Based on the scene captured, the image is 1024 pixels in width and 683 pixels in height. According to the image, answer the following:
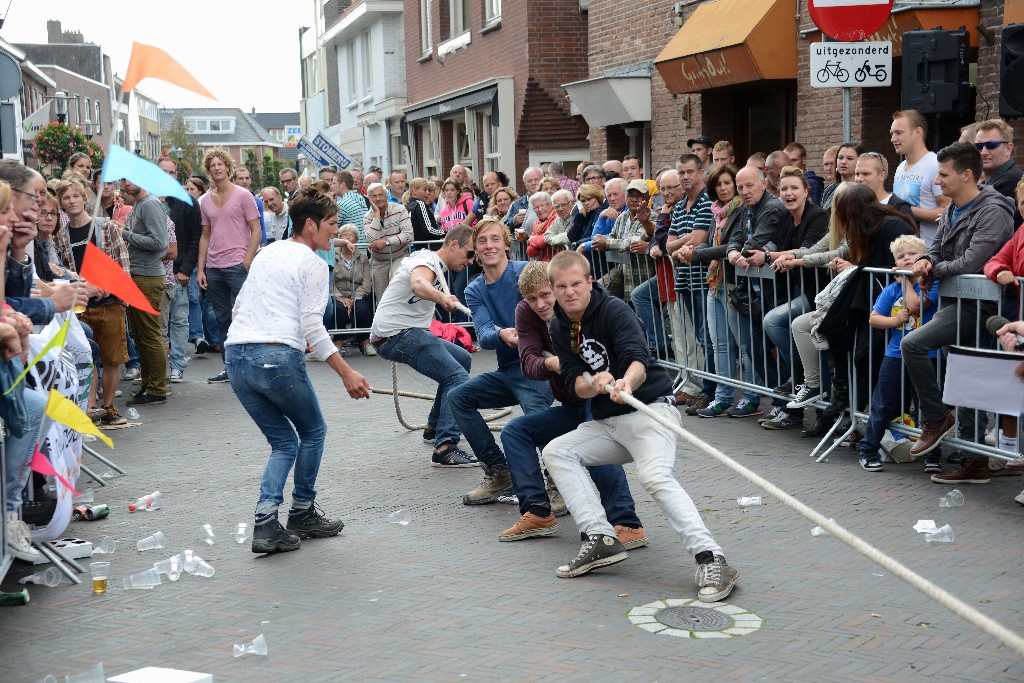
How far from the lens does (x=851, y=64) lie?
361 inches

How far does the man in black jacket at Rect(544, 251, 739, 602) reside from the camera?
18.2 feet

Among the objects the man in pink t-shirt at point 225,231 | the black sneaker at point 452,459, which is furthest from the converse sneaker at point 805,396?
the man in pink t-shirt at point 225,231

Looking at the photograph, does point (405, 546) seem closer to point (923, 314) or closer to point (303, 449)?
point (303, 449)

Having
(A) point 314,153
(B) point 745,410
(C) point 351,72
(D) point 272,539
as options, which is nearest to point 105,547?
(D) point 272,539

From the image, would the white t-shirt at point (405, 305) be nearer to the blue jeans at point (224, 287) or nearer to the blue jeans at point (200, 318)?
the blue jeans at point (224, 287)

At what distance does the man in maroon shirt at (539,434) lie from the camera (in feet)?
20.2

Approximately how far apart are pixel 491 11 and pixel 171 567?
21734 millimetres

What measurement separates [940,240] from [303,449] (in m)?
3.94

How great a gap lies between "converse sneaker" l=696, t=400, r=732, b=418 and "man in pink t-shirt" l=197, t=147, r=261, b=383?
5089 millimetres

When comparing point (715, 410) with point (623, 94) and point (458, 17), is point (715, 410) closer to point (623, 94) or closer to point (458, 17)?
point (623, 94)

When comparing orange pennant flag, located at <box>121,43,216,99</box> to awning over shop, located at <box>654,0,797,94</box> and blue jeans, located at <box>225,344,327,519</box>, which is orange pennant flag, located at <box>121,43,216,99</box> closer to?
blue jeans, located at <box>225,344,327,519</box>

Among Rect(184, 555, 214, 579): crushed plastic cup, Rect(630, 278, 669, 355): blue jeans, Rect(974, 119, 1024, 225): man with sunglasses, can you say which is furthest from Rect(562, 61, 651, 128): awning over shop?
Rect(184, 555, 214, 579): crushed plastic cup

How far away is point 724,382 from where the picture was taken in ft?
31.0

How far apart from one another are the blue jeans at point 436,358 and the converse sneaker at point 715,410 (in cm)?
223
